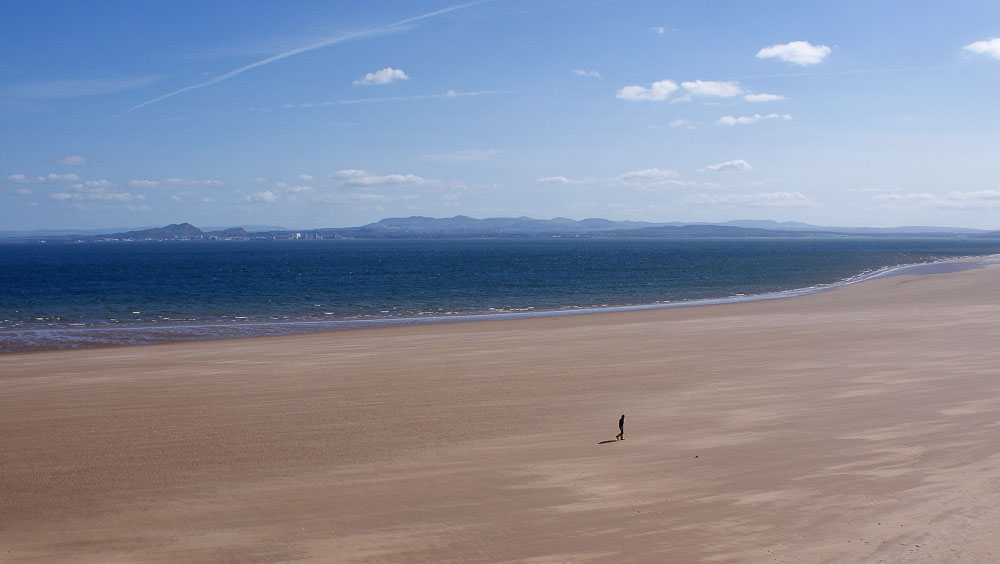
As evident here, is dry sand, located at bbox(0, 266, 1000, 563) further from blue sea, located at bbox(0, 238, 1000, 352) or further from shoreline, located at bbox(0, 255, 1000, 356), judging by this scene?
blue sea, located at bbox(0, 238, 1000, 352)

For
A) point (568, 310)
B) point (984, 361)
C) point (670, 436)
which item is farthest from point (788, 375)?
point (568, 310)

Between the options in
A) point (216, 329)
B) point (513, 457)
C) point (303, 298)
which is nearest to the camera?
point (513, 457)

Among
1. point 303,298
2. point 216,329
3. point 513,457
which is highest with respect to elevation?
point 303,298

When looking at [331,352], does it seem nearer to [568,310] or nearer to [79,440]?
[79,440]

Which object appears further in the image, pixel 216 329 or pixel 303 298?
pixel 303 298

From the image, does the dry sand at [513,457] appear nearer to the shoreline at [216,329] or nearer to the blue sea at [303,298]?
the shoreline at [216,329]

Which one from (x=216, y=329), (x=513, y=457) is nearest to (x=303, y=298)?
(x=216, y=329)

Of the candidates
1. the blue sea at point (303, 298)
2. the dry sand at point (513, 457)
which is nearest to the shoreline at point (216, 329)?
the blue sea at point (303, 298)

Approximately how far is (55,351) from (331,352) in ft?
32.3

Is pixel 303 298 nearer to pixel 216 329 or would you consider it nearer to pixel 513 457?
pixel 216 329

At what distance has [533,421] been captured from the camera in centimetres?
1240

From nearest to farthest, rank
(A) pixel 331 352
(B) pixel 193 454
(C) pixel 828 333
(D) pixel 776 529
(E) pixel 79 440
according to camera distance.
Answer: (D) pixel 776 529, (B) pixel 193 454, (E) pixel 79 440, (A) pixel 331 352, (C) pixel 828 333

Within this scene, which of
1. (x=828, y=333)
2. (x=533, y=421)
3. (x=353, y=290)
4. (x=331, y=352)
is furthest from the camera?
(x=353, y=290)

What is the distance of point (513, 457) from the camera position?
33.6 feet
